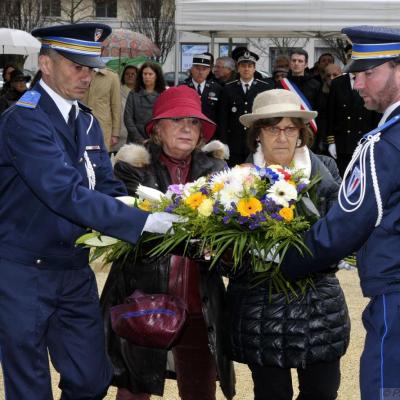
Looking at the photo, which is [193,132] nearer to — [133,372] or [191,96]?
[191,96]

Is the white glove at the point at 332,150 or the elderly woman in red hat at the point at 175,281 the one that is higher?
the elderly woman in red hat at the point at 175,281

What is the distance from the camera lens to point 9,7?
3975 centimetres

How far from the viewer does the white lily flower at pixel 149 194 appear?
3.71 metres

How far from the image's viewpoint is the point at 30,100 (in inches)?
140

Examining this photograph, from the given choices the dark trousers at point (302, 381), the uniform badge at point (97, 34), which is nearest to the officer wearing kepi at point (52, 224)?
the uniform badge at point (97, 34)

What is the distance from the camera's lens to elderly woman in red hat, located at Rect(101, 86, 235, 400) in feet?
12.8

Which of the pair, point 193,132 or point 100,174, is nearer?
point 100,174

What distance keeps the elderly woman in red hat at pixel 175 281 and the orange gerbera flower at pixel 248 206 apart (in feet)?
1.66

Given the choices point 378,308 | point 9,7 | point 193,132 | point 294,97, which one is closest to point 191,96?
point 193,132

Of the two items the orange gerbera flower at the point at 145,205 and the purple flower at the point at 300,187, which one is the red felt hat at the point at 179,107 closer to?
the orange gerbera flower at the point at 145,205

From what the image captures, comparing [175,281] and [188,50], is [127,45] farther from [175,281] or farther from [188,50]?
[175,281]

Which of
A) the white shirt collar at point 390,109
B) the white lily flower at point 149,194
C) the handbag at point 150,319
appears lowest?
the handbag at point 150,319

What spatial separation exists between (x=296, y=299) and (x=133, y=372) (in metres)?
0.91

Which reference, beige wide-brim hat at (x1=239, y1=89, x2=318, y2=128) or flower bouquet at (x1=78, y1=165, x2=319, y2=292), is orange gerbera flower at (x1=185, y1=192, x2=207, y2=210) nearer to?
flower bouquet at (x1=78, y1=165, x2=319, y2=292)
